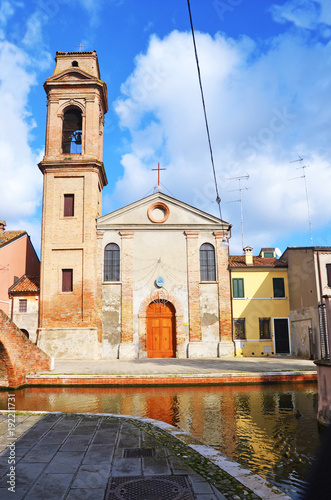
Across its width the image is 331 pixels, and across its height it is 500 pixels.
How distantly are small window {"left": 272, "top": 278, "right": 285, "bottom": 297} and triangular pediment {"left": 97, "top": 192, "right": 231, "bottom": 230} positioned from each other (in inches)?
192

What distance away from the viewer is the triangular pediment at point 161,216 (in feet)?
87.3

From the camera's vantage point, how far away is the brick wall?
1561 cm

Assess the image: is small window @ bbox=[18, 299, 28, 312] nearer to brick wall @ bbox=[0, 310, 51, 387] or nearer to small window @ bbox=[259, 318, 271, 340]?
brick wall @ bbox=[0, 310, 51, 387]

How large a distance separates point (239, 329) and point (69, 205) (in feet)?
45.1

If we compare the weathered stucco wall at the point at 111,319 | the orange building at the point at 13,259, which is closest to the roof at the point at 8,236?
the orange building at the point at 13,259

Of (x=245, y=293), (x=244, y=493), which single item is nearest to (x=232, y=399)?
(x=244, y=493)

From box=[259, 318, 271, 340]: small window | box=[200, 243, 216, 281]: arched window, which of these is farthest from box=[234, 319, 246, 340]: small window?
box=[200, 243, 216, 281]: arched window

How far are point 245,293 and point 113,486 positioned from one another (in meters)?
22.6

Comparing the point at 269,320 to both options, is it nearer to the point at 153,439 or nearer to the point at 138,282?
the point at 138,282

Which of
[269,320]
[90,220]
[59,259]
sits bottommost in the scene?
[269,320]

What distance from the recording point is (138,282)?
25734 millimetres

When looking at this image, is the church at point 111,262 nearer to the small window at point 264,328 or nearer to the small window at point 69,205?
the small window at point 69,205

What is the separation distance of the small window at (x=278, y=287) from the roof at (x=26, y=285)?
15482 millimetres

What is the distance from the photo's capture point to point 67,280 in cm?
2486
